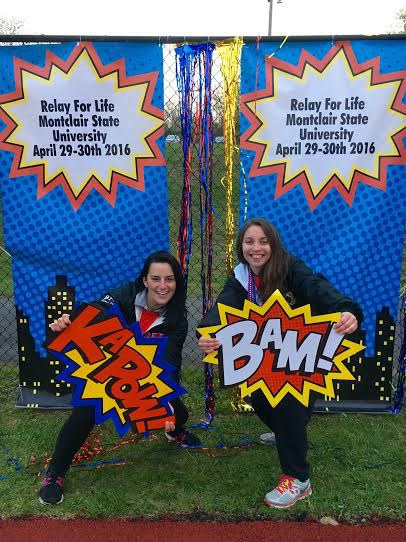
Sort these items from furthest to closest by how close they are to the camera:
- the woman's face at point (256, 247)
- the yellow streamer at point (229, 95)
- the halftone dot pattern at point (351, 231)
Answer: the halftone dot pattern at point (351, 231) → the yellow streamer at point (229, 95) → the woman's face at point (256, 247)

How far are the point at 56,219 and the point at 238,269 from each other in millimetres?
1251

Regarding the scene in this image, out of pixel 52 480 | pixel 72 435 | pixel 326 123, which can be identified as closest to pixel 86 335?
pixel 72 435

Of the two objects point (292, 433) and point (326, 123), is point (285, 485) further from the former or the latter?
point (326, 123)

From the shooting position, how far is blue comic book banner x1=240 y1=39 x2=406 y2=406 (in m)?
2.91

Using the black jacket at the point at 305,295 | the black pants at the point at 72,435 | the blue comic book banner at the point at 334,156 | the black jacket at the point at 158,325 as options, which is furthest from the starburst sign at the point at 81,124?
the black pants at the point at 72,435

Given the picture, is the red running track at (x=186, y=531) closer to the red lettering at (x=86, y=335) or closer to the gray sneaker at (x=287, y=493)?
the gray sneaker at (x=287, y=493)

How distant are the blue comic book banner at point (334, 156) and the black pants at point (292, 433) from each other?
3.34 feet

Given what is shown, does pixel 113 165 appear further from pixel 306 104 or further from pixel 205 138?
pixel 306 104

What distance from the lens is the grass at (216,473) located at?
8.20ft

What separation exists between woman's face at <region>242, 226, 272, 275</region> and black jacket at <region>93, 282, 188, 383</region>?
1.61 ft

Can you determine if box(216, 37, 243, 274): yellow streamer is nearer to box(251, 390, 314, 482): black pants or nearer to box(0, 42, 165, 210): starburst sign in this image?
box(0, 42, 165, 210): starburst sign

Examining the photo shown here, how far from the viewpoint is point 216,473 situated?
279cm

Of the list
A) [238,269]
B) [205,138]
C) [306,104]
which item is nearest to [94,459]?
[238,269]

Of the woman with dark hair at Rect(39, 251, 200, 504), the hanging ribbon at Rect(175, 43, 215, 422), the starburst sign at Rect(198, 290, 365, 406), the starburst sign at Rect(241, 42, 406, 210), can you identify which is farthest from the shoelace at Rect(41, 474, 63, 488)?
the starburst sign at Rect(241, 42, 406, 210)
